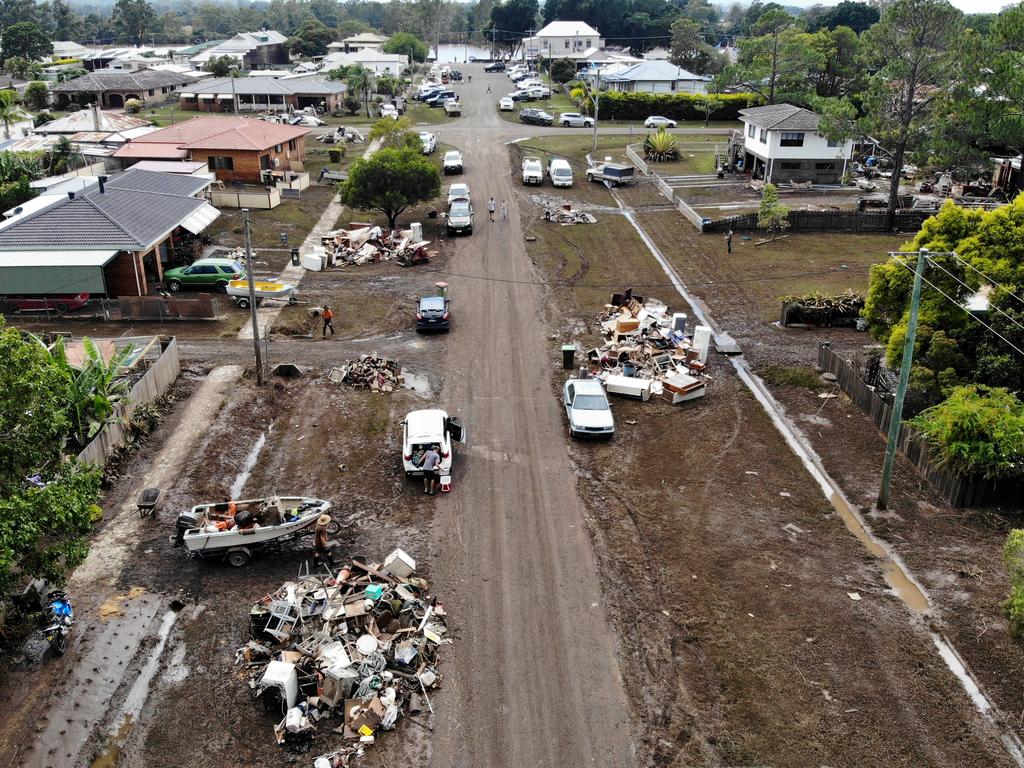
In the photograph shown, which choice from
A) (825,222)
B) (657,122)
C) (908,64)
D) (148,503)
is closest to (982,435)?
(148,503)

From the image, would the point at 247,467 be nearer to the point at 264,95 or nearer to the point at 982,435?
the point at 982,435

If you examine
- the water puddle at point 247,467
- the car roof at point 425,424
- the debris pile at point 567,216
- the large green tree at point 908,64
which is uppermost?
the large green tree at point 908,64

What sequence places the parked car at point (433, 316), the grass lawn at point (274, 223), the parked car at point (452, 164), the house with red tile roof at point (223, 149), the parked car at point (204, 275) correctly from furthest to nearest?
the parked car at point (452, 164) → the house with red tile roof at point (223, 149) → the grass lawn at point (274, 223) → the parked car at point (204, 275) → the parked car at point (433, 316)

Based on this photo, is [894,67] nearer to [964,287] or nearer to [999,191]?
[999,191]

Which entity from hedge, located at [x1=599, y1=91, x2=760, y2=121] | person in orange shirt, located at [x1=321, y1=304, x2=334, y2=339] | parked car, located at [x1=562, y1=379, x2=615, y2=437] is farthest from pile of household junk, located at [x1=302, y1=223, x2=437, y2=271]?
hedge, located at [x1=599, y1=91, x2=760, y2=121]

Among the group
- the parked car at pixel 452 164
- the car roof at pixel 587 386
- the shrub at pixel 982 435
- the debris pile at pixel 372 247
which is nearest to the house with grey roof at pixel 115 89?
the parked car at pixel 452 164

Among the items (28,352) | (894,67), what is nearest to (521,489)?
(28,352)

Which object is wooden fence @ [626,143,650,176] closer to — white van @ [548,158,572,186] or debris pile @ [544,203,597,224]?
white van @ [548,158,572,186]

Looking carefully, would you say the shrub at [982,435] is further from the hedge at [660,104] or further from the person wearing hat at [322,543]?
the hedge at [660,104]
